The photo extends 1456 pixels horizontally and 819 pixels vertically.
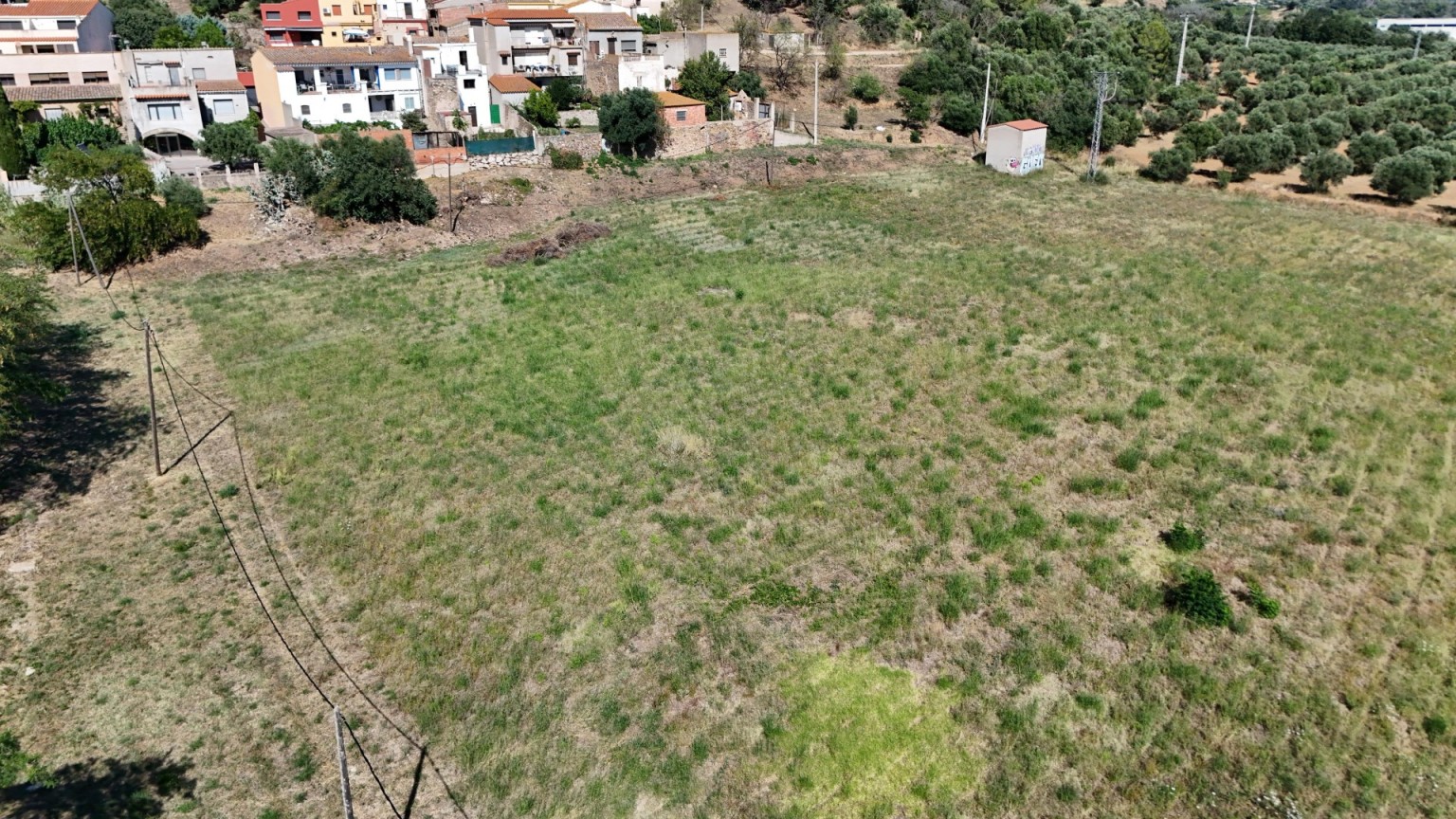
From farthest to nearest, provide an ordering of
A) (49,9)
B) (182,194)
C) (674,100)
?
(49,9) → (674,100) → (182,194)

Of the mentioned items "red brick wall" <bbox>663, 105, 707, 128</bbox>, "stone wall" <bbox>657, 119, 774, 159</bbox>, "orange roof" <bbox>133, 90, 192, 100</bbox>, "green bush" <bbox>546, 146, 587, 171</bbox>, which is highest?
"orange roof" <bbox>133, 90, 192, 100</bbox>

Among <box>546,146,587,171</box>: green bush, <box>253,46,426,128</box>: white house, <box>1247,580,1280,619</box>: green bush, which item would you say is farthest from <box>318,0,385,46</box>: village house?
<box>1247,580,1280,619</box>: green bush

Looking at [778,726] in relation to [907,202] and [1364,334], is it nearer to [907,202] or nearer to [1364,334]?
[1364,334]

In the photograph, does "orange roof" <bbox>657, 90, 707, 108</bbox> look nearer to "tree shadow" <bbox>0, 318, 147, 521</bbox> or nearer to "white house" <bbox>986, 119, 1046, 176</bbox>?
"white house" <bbox>986, 119, 1046, 176</bbox>

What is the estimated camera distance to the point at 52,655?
19031mm

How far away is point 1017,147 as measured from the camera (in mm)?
56688

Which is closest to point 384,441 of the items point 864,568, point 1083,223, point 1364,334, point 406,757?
point 406,757

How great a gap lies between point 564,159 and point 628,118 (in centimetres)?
473

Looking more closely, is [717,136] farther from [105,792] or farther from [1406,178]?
[105,792]

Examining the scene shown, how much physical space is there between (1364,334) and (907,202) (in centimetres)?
2420

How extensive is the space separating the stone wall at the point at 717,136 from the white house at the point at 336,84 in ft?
60.1

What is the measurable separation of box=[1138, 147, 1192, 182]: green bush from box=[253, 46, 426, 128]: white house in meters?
47.1

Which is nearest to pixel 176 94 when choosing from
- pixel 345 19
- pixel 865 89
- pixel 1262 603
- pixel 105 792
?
pixel 345 19

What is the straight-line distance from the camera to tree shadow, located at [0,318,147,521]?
2506 cm
